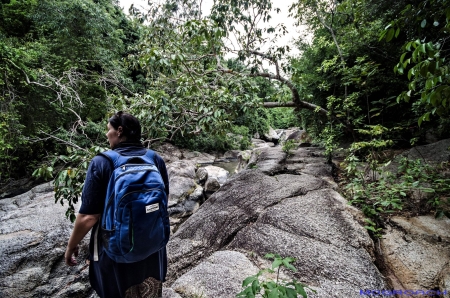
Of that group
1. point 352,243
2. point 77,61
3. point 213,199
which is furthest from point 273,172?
point 77,61

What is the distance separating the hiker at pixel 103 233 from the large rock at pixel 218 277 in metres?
0.50

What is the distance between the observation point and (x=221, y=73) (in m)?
5.50

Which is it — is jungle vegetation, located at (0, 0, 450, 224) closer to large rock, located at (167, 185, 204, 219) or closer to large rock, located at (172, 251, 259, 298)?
large rock, located at (172, 251, 259, 298)

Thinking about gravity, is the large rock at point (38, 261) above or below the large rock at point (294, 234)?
below

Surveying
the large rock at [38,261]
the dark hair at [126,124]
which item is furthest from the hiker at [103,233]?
the large rock at [38,261]

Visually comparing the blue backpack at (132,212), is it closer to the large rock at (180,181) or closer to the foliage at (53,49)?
the large rock at (180,181)

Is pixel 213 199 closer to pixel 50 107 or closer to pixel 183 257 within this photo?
pixel 183 257

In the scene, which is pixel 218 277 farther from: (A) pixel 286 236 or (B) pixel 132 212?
(B) pixel 132 212

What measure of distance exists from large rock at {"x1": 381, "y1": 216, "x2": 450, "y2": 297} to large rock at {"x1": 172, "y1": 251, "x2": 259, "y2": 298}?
159 cm

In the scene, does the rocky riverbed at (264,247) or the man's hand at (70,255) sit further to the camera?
the rocky riverbed at (264,247)

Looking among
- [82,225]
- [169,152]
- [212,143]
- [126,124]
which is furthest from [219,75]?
[212,143]

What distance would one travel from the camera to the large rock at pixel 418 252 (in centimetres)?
206

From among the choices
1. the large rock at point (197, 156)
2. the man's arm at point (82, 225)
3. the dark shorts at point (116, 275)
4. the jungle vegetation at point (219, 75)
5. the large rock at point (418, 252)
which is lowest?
the large rock at point (197, 156)

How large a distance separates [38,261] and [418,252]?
524cm
